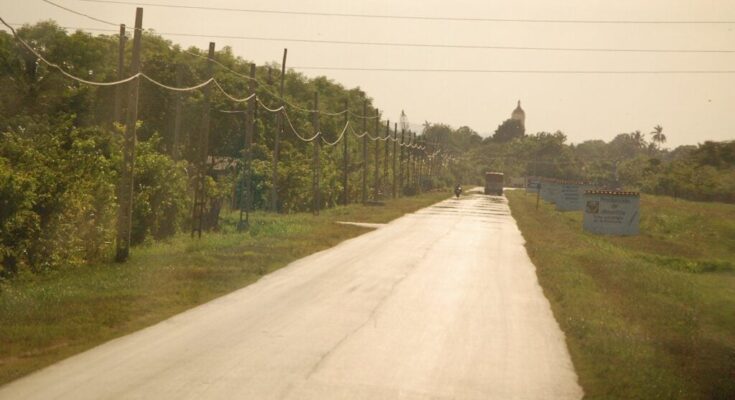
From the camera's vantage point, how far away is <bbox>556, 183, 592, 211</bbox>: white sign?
218ft

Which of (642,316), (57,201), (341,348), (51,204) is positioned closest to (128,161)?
(57,201)

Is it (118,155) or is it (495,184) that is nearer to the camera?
(118,155)

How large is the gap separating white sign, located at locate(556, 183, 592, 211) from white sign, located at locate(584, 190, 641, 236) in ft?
81.4

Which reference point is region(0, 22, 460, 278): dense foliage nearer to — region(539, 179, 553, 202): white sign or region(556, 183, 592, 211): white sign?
region(556, 183, 592, 211): white sign

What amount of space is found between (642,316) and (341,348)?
7.47 meters

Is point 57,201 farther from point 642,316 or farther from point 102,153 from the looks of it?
point 642,316

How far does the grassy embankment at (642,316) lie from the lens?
36.2 ft

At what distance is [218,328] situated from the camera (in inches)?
524

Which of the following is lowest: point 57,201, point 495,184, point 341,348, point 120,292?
point 120,292

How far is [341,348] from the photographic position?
476 inches

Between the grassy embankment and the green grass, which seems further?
the green grass

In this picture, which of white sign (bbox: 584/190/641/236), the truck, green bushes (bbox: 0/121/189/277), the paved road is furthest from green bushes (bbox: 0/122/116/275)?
the truck

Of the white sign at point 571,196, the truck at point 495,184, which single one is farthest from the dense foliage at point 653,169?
the white sign at point 571,196

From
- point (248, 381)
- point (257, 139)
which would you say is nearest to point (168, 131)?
point (257, 139)
